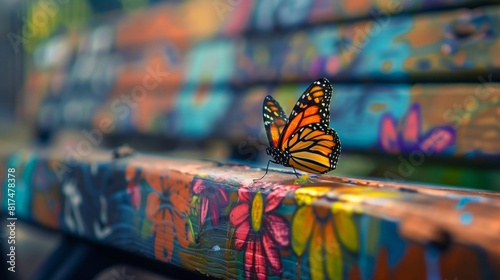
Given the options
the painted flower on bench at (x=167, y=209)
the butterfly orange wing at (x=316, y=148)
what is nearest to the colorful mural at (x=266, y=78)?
the butterfly orange wing at (x=316, y=148)

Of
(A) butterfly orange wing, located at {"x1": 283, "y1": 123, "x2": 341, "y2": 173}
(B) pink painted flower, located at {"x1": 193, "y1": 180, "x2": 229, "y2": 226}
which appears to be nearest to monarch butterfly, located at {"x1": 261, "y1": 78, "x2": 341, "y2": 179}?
(A) butterfly orange wing, located at {"x1": 283, "y1": 123, "x2": 341, "y2": 173}

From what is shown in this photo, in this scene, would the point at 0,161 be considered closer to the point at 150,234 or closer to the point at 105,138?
the point at 105,138

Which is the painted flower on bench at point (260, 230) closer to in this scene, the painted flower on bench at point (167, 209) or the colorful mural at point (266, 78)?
the painted flower on bench at point (167, 209)

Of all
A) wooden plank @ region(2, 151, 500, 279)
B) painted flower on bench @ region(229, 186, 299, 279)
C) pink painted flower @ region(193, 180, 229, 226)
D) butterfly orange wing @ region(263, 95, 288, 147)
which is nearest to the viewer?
wooden plank @ region(2, 151, 500, 279)

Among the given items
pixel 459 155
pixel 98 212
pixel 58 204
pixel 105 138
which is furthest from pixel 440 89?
pixel 105 138

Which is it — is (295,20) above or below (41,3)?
below

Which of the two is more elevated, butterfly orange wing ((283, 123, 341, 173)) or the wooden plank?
butterfly orange wing ((283, 123, 341, 173))

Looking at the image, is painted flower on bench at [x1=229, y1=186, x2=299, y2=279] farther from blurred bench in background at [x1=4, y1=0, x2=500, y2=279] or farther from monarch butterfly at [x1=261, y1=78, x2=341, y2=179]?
monarch butterfly at [x1=261, y1=78, x2=341, y2=179]

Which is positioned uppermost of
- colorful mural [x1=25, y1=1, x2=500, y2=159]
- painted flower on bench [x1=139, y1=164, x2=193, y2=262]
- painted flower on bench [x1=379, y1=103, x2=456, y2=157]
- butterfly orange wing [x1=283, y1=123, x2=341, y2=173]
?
colorful mural [x1=25, y1=1, x2=500, y2=159]
